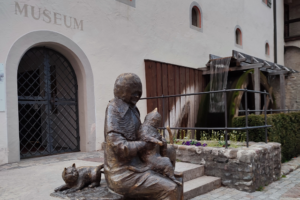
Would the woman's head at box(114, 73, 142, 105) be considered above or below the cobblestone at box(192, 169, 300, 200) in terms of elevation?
above

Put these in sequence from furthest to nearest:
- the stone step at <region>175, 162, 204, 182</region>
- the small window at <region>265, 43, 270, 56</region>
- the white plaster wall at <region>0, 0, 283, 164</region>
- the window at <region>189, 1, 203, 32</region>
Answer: the small window at <region>265, 43, 270, 56</region>
the window at <region>189, 1, 203, 32</region>
the white plaster wall at <region>0, 0, 283, 164</region>
the stone step at <region>175, 162, 204, 182</region>

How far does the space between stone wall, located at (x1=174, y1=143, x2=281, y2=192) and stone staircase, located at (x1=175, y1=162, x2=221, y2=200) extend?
0.14 m

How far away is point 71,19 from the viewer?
6.21 metres

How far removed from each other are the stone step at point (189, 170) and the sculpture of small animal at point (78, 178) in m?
1.57

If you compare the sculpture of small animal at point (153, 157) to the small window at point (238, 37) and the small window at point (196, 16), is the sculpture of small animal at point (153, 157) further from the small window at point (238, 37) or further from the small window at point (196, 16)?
the small window at point (238, 37)

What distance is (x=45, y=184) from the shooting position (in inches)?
138

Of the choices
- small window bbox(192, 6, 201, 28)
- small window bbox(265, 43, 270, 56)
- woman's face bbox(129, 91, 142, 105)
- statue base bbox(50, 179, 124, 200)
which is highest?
small window bbox(192, 6, 201, 28)

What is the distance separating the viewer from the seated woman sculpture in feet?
8.33

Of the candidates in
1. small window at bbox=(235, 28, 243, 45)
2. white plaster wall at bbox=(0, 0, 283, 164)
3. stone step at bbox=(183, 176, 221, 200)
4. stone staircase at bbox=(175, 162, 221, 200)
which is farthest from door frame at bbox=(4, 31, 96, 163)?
small window at bbox=(235, 28, 243, 45)

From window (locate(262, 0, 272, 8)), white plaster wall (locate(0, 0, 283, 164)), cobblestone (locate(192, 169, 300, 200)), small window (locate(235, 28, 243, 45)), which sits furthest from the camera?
window (locate(262, 0, 272, 8))

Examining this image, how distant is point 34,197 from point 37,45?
12.4 ft

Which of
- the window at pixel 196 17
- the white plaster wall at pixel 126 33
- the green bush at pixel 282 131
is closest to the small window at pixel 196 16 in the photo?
the window at pixel 196 17

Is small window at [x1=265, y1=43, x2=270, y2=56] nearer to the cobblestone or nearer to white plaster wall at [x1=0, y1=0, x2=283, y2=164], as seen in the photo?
white plaster wall at [x1=0, y1=0, x2=283, y2=164]

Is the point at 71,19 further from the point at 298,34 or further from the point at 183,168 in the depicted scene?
the point at 298,34
